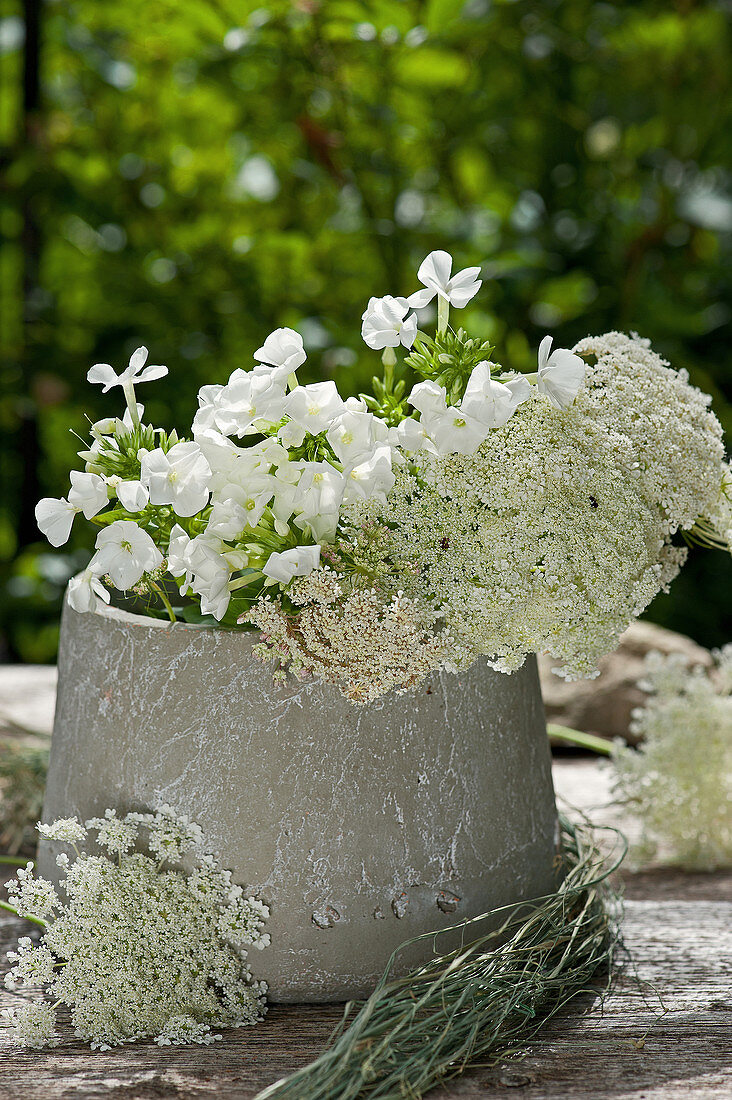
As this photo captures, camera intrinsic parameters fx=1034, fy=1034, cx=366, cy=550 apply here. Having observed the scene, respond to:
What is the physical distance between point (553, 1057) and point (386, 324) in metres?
0.46

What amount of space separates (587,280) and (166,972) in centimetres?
169

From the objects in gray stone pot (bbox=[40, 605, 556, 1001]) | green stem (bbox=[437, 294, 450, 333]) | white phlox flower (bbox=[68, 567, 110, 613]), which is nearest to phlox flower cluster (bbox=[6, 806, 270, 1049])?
gray stone pot (bbox=[40, 605, 556, 1001])

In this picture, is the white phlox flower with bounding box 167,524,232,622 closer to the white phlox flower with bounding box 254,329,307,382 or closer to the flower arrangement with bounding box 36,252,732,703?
the flower arrangement with bounding box 36,252,732,703

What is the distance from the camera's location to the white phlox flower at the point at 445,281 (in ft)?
2.19

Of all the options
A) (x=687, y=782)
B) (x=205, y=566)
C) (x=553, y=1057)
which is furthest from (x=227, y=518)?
(x=687, y=782)

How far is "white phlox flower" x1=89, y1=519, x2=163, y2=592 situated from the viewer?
636mm

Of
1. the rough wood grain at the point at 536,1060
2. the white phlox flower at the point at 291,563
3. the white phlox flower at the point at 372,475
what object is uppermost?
the white phlox flower at the point at 372,475

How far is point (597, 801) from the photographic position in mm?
1165

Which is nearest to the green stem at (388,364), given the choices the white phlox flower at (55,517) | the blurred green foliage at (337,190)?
the white phlox flower at (55,517)

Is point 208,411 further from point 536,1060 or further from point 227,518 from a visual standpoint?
point 536,1060

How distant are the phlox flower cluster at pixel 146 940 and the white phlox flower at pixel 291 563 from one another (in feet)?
0.62

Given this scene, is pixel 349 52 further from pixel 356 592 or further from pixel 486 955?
pixel 486 955

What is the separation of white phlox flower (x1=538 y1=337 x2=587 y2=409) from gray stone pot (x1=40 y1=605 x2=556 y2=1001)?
195 mm

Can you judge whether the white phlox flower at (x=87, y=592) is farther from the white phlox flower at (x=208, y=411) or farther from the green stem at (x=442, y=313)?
the green stem at (x=442, y=313)
